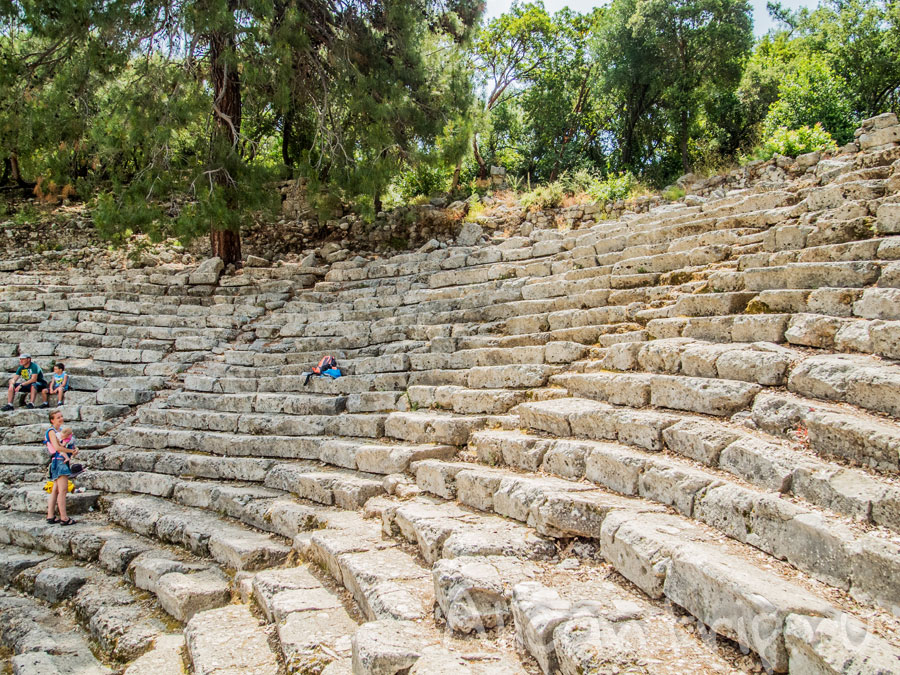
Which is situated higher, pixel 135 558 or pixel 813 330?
pixel 813 330

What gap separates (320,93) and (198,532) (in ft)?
32.2

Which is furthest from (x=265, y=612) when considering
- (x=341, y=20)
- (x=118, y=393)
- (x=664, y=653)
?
(x=341, y=20)

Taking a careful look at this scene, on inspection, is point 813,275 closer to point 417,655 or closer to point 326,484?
point 417,655

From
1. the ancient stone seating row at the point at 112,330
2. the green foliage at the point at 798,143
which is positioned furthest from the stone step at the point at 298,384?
the green foliage at the point at 798,143

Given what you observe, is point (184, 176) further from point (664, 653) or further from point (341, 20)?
point (664, 653)

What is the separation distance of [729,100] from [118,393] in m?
16.4

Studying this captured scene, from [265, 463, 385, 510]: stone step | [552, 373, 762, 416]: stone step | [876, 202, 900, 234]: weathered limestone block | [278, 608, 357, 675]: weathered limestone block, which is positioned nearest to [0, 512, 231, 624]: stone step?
[265, 463, 385, 510]: stone step

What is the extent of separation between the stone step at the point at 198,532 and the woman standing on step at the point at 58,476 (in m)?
0.43

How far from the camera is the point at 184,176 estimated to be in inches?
463

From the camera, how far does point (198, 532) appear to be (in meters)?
5.44

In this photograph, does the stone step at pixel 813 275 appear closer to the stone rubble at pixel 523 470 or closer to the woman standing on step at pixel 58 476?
the stone rubble at pixel 523 470

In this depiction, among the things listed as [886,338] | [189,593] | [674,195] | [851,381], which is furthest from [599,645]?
[674,195]

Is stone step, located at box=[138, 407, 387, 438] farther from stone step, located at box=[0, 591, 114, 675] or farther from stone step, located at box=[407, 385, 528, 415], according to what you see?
stone step, located at box=[0, 591, 114, 675]

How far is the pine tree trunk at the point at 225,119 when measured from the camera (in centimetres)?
1130
